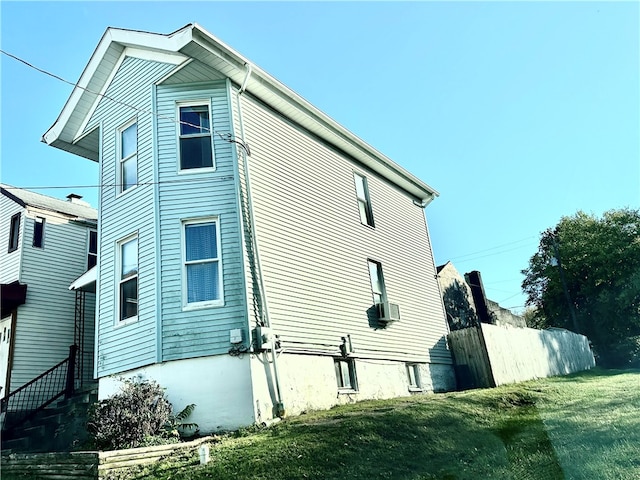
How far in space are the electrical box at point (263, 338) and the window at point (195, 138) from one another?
3.68 m

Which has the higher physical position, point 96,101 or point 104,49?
point 104,49

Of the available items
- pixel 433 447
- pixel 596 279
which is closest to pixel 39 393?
pixel 433 447

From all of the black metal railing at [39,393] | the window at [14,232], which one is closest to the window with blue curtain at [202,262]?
the black metal railing at [39,393]

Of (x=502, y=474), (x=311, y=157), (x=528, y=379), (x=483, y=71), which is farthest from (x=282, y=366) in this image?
(x=528, y=379)

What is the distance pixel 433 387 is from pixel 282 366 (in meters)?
6.44

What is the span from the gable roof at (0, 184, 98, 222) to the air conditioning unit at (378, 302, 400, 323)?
9955mm

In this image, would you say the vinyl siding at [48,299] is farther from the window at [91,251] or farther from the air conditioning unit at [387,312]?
the air conditioning unit at [387,312]

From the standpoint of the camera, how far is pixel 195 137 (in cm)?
1099

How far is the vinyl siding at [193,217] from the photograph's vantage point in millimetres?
9211

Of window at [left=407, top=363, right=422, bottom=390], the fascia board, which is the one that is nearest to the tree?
window at [left=407, top=363, right=422, bottom=390]

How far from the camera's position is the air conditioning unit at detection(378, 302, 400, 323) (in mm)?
13000

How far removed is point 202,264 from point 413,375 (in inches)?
277

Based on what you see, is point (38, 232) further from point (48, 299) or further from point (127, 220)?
point (127, 220)

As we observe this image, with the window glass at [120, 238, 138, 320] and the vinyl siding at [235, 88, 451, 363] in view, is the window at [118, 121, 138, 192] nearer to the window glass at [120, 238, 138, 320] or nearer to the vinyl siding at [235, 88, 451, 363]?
the window glass at [120, 238, 138, 320]
